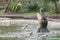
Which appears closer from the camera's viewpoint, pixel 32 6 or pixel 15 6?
pixel 15 6

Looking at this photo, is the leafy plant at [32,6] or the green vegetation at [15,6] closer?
the green vegetation at [15,6]

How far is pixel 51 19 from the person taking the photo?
24047 millimetres

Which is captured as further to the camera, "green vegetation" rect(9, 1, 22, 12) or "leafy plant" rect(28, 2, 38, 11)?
"leafy plant" rect(28, 2, 38, 11)

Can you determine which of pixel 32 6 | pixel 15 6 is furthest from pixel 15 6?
pixel 32 6

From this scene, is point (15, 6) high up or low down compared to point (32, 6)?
up

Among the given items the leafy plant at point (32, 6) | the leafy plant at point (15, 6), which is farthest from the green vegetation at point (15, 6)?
the leafy plant at point (32, 6)

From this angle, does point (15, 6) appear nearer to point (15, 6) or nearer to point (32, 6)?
point (15, 6)

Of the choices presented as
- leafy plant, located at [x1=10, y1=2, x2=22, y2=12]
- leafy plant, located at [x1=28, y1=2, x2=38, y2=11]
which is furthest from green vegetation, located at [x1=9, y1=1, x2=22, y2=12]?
leafy plant, located at [x1=28, y1=2, x2=38, y2=11]

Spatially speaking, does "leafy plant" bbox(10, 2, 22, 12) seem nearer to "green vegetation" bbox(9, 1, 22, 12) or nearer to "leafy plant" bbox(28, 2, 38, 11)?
"green vegetation" bbox(9, 1, 22, 12)

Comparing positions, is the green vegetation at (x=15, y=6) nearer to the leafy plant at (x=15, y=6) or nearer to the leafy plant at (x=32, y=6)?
the leafy plant at (x=15, y=6)

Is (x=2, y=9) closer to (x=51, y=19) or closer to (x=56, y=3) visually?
(x=56, y=3)

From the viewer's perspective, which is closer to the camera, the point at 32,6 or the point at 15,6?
the point at 15,6

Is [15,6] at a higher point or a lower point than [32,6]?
higher

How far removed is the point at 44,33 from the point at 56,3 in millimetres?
14788
